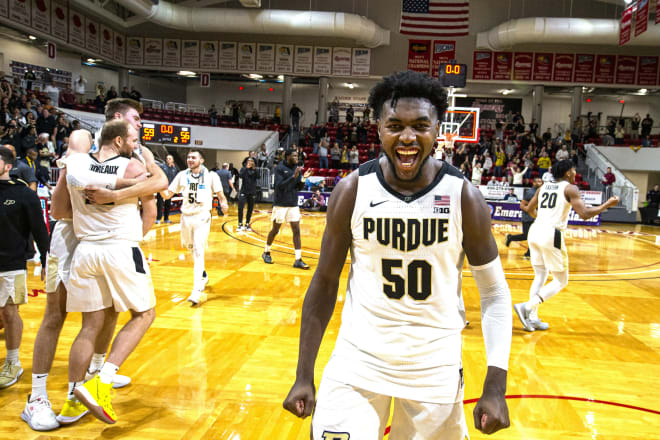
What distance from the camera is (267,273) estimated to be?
8758 millimetres

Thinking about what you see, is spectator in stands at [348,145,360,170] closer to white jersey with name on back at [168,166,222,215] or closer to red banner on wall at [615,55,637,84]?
red banner on wall at [615,55,637,84]

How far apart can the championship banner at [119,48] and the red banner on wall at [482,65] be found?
62.2 ft

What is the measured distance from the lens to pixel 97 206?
343 centimetres

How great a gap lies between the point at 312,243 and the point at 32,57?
20.2 metres

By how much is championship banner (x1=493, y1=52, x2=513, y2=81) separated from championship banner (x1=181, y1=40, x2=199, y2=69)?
16040 mm

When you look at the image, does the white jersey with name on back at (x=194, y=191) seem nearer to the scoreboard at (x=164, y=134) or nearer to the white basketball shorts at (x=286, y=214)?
the white basketball shorts at (x=286, y=214)

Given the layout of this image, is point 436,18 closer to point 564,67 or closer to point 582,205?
point 564,67

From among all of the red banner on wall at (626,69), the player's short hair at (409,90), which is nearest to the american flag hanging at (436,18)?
the red banner on wall at (626,69)

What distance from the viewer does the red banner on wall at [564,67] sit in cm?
2645

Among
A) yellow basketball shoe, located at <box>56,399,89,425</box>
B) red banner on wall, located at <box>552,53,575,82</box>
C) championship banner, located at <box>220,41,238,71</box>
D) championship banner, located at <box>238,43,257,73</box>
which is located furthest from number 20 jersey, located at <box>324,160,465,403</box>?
red banner on wall, located at <box>552,53,575,82</box>

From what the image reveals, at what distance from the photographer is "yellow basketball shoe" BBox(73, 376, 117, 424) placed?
126 inches

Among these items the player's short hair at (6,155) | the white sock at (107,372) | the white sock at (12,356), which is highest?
the player's short hair at (6,155)

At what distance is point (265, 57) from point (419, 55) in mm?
8358

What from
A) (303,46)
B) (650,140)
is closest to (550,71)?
(650,140)
